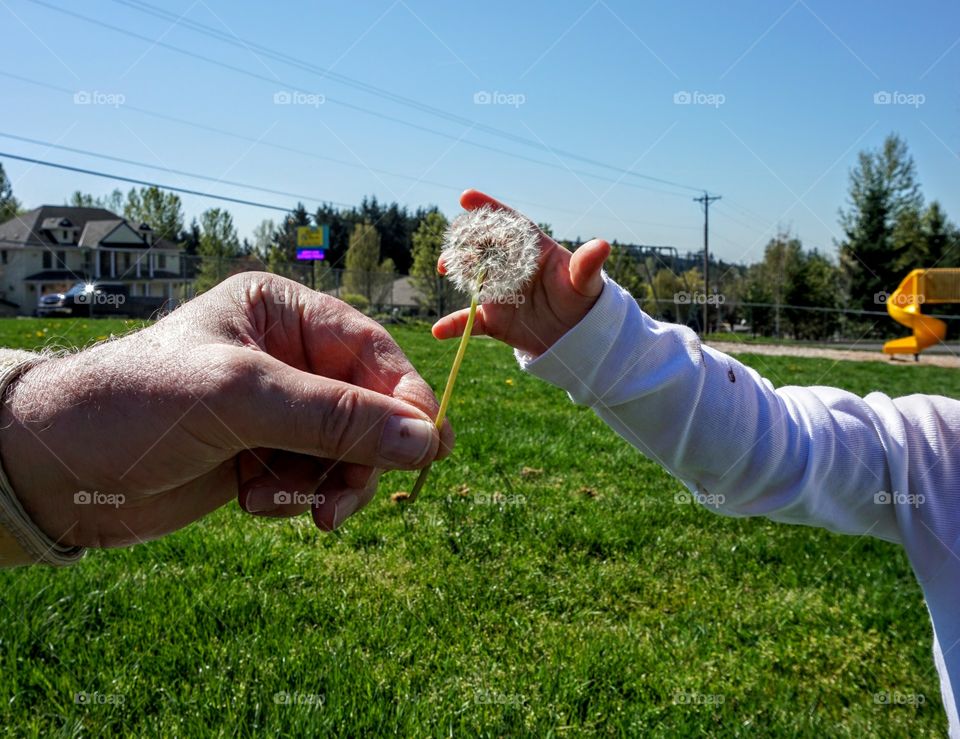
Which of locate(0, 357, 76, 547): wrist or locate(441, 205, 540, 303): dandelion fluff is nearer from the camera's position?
locate(0, 357, 76, 547): wrist

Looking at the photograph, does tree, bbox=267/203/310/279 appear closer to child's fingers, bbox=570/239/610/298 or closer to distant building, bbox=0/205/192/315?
distant building, bbox=0/205/192/315

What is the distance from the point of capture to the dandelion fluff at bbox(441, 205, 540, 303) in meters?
1.55

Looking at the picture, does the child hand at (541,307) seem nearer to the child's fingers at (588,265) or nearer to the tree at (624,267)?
the child's fingers at (588,265)

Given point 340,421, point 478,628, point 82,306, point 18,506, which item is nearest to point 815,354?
point 478,628

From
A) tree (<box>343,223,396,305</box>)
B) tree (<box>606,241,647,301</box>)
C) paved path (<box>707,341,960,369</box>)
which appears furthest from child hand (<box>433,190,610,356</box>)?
tree (<box>343,223,396,305</box>)

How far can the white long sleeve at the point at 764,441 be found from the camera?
76.0 inches

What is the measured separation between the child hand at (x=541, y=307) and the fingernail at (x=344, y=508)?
22.0 inches

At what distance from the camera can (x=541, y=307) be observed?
77.5 inches

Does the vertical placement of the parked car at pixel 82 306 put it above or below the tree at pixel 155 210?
below

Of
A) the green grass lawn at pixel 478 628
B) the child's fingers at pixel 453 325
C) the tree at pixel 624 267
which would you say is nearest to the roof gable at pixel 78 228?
the tree at pixel 624 267

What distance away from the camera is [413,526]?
3713 millimetres

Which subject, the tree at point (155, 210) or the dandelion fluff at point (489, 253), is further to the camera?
the tree at point (155, 210)

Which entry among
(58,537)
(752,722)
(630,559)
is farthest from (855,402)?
(58,537)

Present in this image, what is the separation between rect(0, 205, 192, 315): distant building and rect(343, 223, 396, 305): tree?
10.3m
